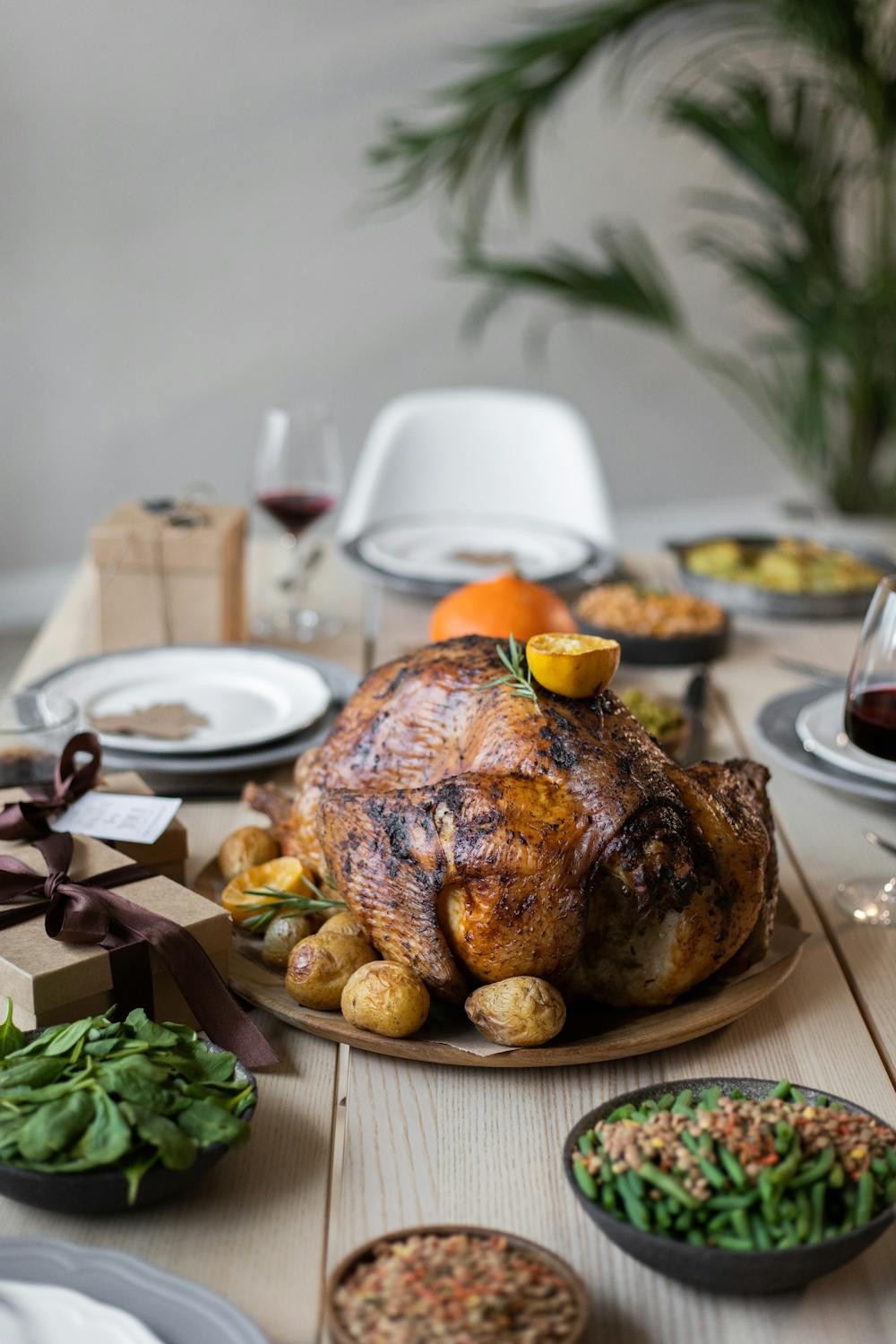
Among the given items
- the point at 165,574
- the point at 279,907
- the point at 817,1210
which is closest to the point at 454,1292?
the point at 817,1210

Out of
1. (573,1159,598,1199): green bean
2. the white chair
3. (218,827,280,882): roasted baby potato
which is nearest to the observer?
(573,1159,598,1199): green bean

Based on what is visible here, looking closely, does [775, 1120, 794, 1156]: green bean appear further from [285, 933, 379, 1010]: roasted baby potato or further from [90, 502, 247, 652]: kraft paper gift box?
[90, 502, 247, 652]: kraft paper gift box

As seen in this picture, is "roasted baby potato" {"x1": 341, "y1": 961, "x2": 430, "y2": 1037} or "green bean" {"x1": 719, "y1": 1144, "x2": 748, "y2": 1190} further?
"roasted baby potato" {"x1": 341, "y1": 961, "x2": 430, "y2": 1037}

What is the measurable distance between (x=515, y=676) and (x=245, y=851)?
0.33 meters

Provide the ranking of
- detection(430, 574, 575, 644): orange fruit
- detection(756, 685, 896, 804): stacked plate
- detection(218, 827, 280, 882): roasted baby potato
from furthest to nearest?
detection(430, 574, 575, 644): orange fruit → detection(756, 685, 896, 804): stacked plate → detection(218, 827, 280, 882): roasted baby potato

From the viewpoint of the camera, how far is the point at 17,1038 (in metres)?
0.93

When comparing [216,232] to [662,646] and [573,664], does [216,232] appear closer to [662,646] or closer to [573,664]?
[662,646]

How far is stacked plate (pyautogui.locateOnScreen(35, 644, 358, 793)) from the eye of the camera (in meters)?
1.60

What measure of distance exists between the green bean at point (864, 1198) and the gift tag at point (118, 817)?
0.67m

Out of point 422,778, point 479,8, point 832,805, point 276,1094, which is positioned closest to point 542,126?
point 479,8

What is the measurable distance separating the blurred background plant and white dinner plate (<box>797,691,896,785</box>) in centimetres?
230

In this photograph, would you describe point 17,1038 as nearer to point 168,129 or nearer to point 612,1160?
point 612,1160

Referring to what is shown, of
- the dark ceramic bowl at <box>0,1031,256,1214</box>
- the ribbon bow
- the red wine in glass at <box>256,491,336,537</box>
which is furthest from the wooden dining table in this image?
the red wine in glass at <box>256,491,336,537</box>

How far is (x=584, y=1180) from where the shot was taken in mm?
838
